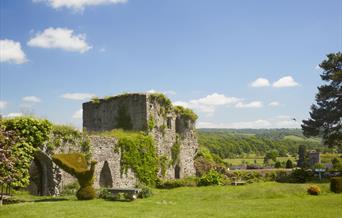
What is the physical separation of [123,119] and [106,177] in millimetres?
6771

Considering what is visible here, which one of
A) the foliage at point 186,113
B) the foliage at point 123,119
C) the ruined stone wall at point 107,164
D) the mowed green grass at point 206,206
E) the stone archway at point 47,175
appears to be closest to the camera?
the mowed green grass at point 206,206

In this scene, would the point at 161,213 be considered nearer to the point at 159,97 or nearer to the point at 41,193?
the point at 41,193

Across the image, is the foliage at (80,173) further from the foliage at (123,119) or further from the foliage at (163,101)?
the foliage at (163,101)

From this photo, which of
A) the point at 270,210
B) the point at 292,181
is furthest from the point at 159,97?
the point at 270,210

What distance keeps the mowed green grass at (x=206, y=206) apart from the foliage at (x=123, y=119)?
9.41 m

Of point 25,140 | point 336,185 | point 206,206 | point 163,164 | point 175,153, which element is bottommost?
point 206,206

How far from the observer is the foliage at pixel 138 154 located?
93.1 feet

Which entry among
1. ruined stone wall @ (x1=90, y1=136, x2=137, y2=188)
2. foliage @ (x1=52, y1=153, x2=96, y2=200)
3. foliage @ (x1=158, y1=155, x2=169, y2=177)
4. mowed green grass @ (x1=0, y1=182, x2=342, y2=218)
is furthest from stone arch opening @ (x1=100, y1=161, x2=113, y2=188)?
foliage @ (x1=158, y1=155, x2=169, y2=177)

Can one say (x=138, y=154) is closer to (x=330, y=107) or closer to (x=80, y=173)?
(x=80, y=173)

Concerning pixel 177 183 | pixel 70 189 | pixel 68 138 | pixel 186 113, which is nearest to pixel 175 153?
pixel 186 113

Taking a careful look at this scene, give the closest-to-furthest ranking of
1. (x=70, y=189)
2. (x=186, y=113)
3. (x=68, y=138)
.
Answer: (x=70, y=189) → (x=68, y=138) → (x=186, y=113)

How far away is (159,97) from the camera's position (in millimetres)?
33375

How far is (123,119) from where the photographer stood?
32.9m

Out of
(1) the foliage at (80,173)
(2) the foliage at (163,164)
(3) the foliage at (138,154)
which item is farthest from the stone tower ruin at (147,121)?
(1) the foliage at (80,173)
